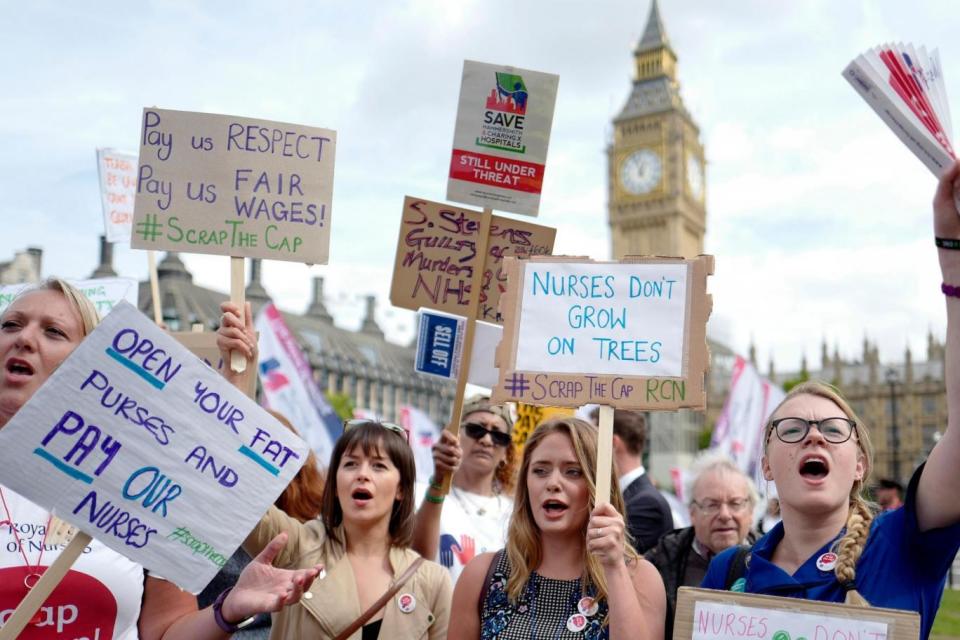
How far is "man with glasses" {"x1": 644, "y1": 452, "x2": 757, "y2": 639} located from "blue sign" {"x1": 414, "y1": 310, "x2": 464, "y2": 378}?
1244 mm

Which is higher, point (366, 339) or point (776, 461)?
point (366, 339)

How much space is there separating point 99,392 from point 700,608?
1594mm

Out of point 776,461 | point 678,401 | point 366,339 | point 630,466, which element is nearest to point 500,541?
point 630,466

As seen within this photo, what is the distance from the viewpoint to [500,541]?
192 inches

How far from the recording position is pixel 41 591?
235 centimetres

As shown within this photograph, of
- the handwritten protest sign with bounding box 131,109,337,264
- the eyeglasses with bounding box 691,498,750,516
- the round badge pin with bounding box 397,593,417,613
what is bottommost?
the round badge pin with bounding box 397,593,417,613

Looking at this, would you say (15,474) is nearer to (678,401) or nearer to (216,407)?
(216,407)

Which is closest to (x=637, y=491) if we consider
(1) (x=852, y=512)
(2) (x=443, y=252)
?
(2) (x=443, y=252)

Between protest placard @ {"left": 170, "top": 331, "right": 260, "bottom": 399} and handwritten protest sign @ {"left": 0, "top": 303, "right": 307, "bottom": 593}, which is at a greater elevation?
protest placard @ {"left": 170, "top": 331, "right": 260, "bottom": 399}

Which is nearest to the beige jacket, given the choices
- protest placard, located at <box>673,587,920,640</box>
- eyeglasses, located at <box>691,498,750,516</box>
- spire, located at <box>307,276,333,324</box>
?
protest placard, located at <box>673,587,920,640</box>

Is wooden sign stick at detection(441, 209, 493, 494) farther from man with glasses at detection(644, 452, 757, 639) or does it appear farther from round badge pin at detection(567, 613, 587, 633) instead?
round badge pin at detection(567, 613, 587, 633)

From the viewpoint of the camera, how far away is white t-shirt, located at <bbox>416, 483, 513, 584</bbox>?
15.5 feet

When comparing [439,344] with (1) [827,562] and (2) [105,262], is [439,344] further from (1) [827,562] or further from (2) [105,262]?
(2) [105,262]

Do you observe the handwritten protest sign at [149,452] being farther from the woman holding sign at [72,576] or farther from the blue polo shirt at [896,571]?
the blue polo shirt at [896,571]
